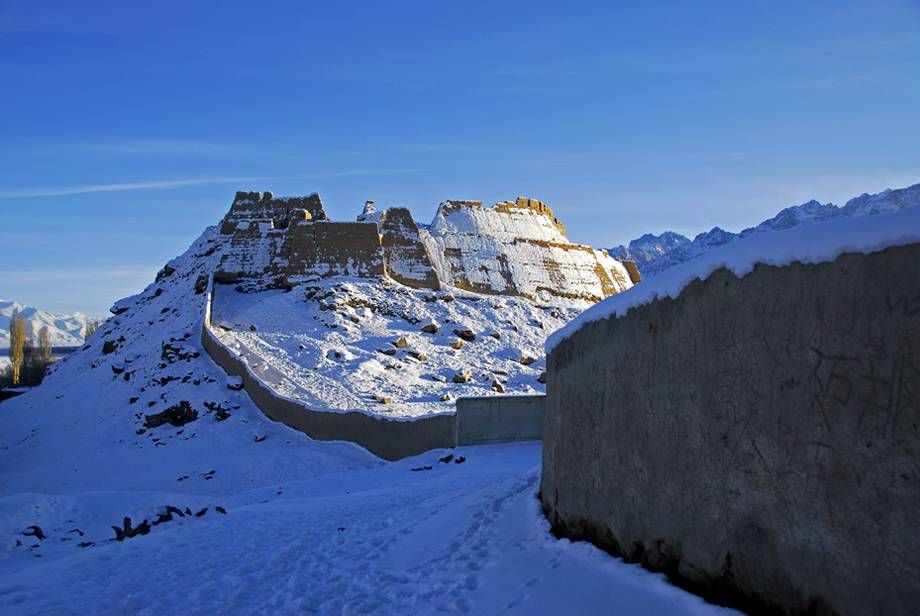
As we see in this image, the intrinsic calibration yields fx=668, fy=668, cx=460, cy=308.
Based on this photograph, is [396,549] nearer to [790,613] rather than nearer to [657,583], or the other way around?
[657,583]

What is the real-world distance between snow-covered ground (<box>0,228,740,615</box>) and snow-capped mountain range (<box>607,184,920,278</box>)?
2016mm

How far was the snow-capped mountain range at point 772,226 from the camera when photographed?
463 inches

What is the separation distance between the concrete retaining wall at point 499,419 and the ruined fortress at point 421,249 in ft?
58.1

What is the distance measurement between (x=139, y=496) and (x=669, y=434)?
755 centimetres

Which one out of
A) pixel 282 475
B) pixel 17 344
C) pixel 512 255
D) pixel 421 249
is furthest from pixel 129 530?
pixel 17 344

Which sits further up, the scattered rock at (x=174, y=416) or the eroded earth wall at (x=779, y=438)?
the eroded earth wall at (x=779, y=438)

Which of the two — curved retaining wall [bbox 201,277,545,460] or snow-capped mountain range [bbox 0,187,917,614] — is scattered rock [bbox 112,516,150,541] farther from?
curved retaining wall [bbox 201,277,545,460]

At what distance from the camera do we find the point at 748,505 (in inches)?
112

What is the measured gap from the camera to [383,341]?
23297 millimetres

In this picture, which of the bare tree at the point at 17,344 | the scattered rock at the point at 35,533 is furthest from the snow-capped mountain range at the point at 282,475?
the bare tree at the point at 17,344

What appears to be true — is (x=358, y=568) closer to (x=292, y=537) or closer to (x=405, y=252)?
(x=292, y=537)

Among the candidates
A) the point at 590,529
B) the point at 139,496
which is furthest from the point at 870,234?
the point at 139,496

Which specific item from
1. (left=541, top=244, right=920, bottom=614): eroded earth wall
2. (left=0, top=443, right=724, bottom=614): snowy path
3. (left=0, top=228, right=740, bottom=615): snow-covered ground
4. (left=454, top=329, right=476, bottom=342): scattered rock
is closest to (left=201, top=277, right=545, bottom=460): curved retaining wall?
(left=0, top=228, right=740, bottom=615): snow-covered ground

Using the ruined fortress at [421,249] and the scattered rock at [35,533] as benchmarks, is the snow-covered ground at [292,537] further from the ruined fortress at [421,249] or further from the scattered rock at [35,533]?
the ruined fortress at [421,249]
